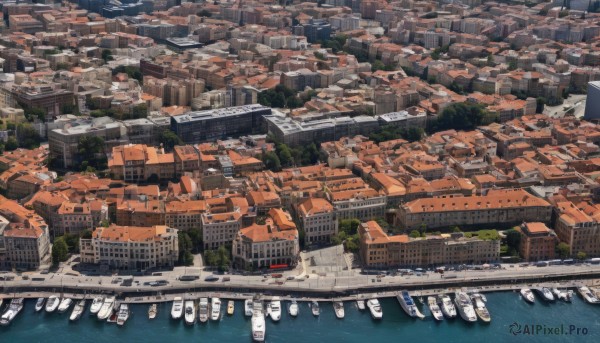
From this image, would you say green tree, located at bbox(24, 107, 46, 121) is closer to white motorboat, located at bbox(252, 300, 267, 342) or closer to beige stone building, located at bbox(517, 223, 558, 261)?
white motorboat, located at bbox(252, 300, 267, 342)

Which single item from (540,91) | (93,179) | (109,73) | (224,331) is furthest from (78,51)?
(224,331)

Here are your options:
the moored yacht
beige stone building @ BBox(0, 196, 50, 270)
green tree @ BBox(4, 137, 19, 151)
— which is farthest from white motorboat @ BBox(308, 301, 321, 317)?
green tree @ BBox(4, 137, 19, 151)

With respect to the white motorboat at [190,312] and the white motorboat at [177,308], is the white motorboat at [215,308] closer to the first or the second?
the white motorboat at [190,312]

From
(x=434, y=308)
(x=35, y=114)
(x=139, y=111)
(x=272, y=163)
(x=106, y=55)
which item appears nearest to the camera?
(x=434, y=308)

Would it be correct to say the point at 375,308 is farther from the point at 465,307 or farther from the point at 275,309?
the point at 275,309

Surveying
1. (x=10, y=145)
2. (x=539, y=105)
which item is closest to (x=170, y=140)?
(x=10, y=145)

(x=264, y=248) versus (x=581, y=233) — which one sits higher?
(x=581, y=233)

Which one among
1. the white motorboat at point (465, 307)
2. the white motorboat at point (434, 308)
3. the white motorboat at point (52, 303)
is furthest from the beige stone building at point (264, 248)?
the white motorboat at point (52, 303)

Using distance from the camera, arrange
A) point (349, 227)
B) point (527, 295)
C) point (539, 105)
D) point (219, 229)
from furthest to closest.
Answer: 1. point (539, 105)
2. point (349, 227)
3. point (219, 229)
4. point (527, 295)
